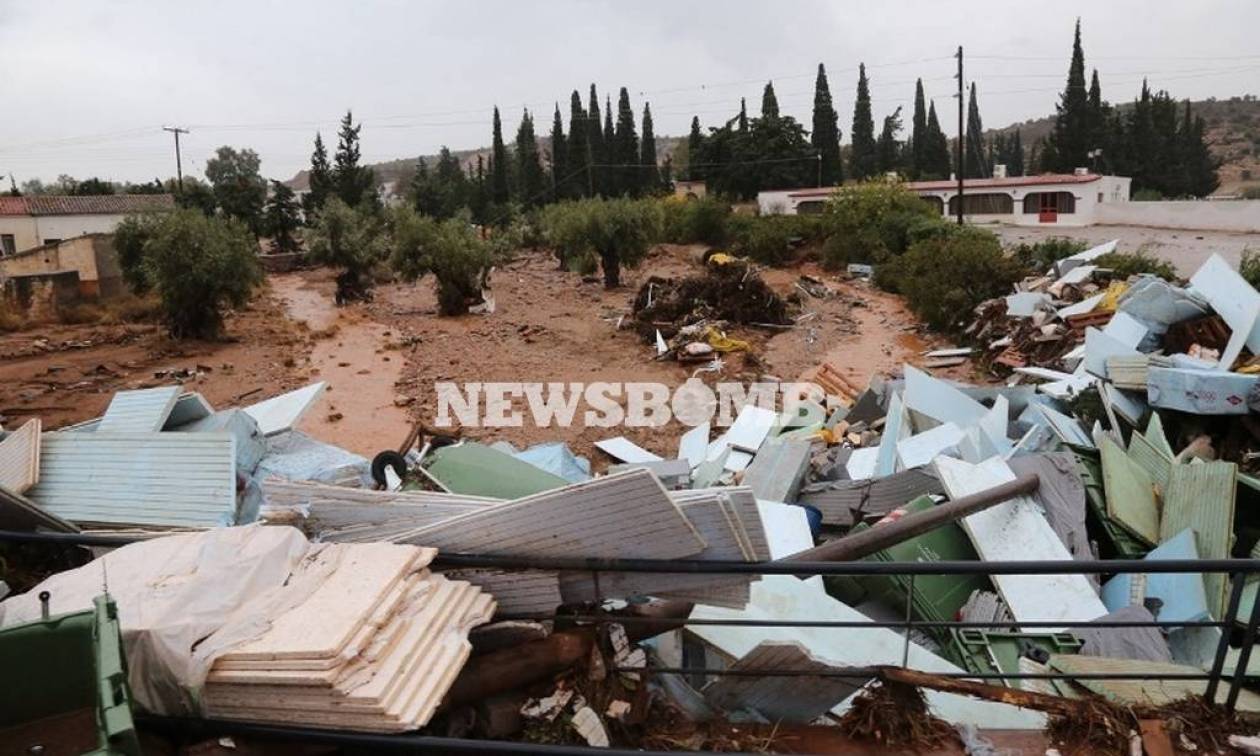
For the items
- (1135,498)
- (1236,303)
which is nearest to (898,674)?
(1135,498)

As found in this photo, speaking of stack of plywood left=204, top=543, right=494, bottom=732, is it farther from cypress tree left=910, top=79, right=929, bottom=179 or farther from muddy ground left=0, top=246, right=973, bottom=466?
cypress tree left=910, top=79, right=929, bottom=179

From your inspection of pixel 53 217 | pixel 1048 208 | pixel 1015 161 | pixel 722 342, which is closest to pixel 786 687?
pixel 722 342

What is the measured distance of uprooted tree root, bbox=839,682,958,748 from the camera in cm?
241

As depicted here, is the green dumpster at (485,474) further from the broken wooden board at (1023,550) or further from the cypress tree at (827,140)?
the cypress tree at (827,140)


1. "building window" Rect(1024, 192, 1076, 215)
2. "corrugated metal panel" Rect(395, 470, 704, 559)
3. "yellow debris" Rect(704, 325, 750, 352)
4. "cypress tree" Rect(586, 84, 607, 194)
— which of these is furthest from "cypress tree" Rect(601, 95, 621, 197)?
"corrugated metal panel" Rect(395, 470, 704, 559)

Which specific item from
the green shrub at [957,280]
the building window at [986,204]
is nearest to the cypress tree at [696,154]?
the building window at [986,204]

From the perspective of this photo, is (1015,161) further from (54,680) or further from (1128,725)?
(54,680)

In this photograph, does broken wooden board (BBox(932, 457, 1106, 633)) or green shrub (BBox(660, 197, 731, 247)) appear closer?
broken wooden board (BBox(932, 457, 1106, 633))

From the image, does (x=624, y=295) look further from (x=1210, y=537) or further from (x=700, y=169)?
(x=700, y=169)

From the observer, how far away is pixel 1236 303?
7.42 metres

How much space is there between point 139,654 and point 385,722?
75cm

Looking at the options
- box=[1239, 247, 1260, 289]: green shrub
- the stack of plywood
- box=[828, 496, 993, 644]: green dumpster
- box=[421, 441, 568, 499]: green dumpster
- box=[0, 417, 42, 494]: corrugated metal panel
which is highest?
box=[1239, 247, 1260, 289]: green shrub

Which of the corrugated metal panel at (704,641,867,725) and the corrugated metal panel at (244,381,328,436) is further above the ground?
the corrugated metal panel at (244,381,328,436)

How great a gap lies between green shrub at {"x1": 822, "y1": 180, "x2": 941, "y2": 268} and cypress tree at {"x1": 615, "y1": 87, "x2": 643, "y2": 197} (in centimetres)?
2553
